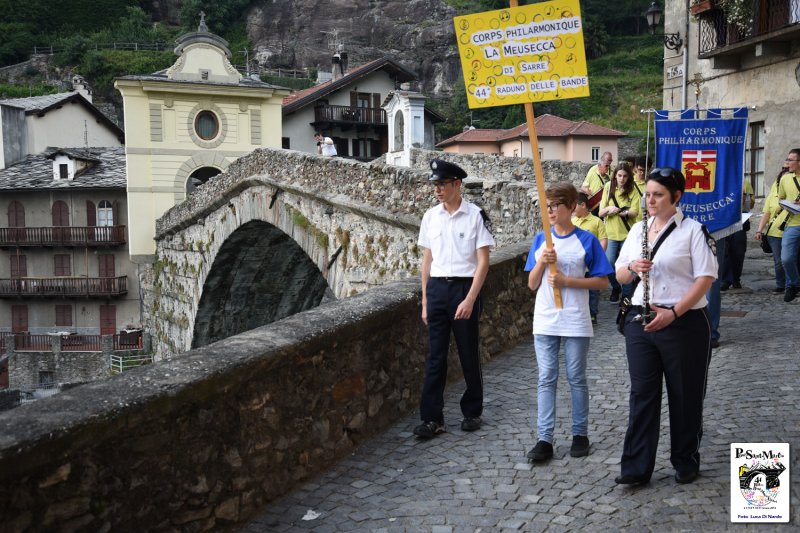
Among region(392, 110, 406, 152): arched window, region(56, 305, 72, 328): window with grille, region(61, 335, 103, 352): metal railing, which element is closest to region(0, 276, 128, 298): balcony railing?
region(56, 305, 72, 328): window with grille

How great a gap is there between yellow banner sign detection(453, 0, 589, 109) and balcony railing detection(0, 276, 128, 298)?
30.8 metres

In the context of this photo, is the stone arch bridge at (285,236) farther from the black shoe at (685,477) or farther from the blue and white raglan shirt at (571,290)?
the black shoe at (685,477)

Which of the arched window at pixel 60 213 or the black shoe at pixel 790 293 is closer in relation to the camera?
the black shoe at pixel 790 293

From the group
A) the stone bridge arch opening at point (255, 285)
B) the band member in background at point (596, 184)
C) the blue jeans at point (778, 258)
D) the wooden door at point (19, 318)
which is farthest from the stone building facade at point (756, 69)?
the wooden door at point (19, 318)

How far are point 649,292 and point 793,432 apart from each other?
128 cm

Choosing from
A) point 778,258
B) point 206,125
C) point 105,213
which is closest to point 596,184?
point 778,258

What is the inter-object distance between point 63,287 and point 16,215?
12.0ft

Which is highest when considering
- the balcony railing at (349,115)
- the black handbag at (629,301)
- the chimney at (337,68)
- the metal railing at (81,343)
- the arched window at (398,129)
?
the chimney at (337,68)

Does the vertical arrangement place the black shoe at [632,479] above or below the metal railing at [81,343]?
above

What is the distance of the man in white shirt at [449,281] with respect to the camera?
171 inches

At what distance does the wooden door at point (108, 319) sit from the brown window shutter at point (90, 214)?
3.55m

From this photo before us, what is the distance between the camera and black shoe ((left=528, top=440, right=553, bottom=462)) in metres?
3.95

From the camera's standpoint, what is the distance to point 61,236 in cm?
3297

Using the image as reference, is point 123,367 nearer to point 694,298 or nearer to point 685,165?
point 685,165
